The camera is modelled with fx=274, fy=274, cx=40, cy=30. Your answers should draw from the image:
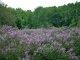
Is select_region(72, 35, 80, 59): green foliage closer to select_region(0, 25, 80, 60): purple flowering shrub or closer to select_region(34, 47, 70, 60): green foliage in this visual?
select_region(0, 25, 80, 60): purple flowering shrub

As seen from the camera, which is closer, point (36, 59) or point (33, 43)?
point (36, 59)

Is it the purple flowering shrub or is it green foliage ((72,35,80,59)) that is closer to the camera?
the purple flowering shrub

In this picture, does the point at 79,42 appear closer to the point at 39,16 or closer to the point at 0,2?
the point at 0,2

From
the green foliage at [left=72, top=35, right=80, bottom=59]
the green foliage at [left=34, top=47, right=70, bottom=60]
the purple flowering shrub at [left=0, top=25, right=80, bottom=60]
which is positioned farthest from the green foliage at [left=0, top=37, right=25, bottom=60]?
the green foliage at [left=72, top=35, right=80, bottom=59]

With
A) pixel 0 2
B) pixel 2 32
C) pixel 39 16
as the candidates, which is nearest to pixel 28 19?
pixel 39 16

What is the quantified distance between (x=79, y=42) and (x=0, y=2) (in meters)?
26.4

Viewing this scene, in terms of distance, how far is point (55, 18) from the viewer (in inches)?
3108

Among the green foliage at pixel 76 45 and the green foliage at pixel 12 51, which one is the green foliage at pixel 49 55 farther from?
the green foliage at pixel 76 45

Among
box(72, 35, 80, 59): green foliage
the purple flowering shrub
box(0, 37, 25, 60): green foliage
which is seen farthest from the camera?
box(72, 35, 80, 59): green foliage

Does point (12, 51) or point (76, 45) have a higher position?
point (12, 51)

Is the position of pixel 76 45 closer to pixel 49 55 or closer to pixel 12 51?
pixel 49 55

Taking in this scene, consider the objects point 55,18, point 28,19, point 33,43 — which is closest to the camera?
point 33,43

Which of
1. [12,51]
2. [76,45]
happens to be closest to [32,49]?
[12,51]

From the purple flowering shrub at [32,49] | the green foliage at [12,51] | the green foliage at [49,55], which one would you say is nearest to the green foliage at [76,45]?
the purple flowering shrub at [32,49]
